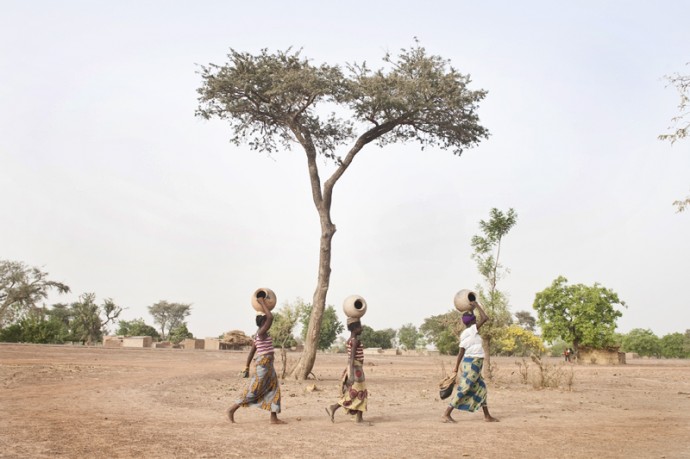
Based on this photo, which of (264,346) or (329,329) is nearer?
(264,346)

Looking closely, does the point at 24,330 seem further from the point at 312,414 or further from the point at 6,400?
Result: the point at 312,414

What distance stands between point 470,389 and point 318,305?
11087mm

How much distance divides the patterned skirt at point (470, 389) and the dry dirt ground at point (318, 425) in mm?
367

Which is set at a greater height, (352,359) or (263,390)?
(352,359)

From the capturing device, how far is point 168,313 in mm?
104750

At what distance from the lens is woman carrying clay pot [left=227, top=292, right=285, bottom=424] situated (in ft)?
31.8

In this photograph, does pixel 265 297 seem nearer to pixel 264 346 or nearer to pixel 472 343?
pixel 264 346

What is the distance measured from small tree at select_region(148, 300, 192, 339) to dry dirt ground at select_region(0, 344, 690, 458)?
89870 mm

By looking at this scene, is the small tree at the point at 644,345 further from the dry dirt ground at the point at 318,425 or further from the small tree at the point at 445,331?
the dry dirt ground at the point at 318,425

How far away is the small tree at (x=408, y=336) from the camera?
11038 centimetres

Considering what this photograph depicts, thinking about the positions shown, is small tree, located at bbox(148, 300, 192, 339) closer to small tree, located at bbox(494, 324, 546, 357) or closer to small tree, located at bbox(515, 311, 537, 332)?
small tree, located at bbox(515, 311, 537, 332)

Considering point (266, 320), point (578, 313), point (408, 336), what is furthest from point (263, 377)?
point (408, 336)

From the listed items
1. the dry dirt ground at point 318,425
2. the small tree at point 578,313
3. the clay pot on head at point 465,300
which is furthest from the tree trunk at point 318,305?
the small tree at point 578,313

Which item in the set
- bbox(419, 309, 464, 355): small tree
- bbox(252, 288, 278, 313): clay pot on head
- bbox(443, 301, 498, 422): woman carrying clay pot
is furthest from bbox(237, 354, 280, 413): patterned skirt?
bbox(419, 309, 464, 355): small tree
